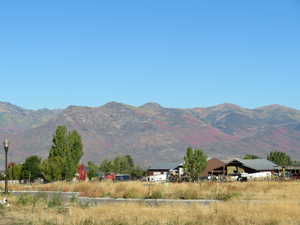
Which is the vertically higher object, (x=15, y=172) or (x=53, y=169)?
(x=53, y=169)

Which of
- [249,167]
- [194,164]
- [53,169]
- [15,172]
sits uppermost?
[194,164]

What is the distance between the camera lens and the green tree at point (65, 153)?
76.6m

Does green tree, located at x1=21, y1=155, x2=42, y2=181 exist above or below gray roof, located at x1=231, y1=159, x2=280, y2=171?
below

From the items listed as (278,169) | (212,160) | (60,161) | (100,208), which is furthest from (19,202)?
(212,160)

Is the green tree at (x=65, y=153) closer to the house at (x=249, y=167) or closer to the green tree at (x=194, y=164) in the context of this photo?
the green tree at (x=194, y=164)

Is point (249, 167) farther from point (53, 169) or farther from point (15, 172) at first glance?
point (53, 169)

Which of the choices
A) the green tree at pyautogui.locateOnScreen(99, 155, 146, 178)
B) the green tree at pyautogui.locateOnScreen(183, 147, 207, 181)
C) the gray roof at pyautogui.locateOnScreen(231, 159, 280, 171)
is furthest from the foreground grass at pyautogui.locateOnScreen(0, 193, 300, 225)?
the green tree at pyautogui.locateOnScreen(99, 155, 146, 178)

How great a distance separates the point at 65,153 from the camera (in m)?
78.4

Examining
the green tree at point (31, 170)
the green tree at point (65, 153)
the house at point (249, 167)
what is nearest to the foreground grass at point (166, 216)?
the green tree at point (65, 153)

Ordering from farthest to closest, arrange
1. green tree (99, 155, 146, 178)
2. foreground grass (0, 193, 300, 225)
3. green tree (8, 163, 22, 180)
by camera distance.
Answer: green tree (99, 155, 146, 178), green tree (8, 163, 22, 180), foreground grass (0, 193, 300, 225)

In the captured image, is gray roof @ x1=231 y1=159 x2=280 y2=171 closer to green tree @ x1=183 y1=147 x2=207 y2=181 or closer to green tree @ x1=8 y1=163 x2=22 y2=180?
green tree @ x1=183 y1=147 x2=207 y2=181

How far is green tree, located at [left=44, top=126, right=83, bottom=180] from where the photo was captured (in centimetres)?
7662

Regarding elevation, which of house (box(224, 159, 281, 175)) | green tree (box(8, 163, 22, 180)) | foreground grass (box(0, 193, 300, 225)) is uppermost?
house (box(224, 159, 281, 175))

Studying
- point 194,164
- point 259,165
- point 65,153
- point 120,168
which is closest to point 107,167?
point 120,168
